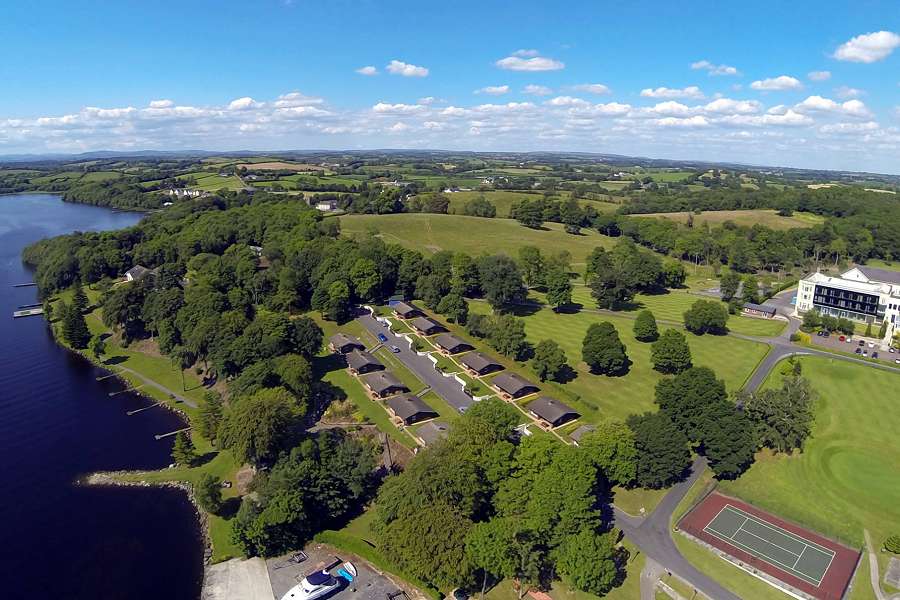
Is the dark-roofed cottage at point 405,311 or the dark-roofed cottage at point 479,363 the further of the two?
the dark-roofed cottage at point 405,311

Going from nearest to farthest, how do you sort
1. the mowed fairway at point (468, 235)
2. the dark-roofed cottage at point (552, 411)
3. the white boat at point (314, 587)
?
the white boat at point (314, 587) < the dark-roofed cottage at point (552, 411) < the mowed fairway at point (468, 235)

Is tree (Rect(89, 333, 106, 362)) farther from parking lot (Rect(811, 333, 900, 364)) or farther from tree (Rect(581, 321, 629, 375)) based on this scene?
parking lot (Rect(811, 333, 900, 364))

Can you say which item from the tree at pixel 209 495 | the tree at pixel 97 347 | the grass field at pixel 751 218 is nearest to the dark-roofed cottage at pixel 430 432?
the tree at pixel 209 495

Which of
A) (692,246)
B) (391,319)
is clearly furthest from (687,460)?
(692,246)

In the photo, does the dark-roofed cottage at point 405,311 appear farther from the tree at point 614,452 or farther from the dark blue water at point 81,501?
the tree at point 614,452

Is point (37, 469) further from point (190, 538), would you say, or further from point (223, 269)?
point (223, 269)

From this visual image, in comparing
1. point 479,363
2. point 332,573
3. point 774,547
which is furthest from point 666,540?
point 479,363
